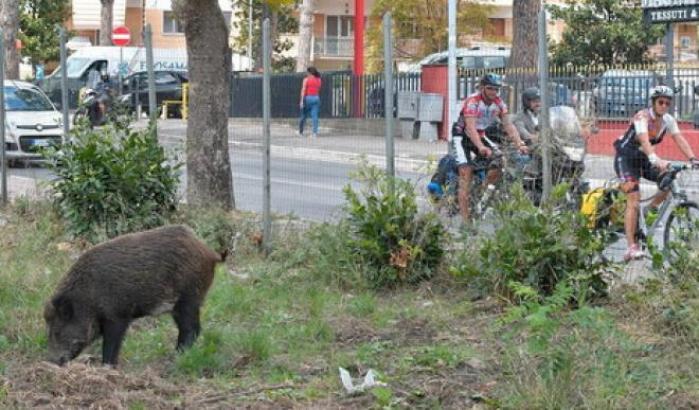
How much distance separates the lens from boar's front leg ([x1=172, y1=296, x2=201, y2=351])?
748 cm

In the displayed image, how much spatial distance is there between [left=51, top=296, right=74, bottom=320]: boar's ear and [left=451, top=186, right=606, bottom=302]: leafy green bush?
2.86 meters

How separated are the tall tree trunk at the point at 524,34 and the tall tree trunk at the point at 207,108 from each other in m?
14.2

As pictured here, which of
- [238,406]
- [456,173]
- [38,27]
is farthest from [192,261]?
[38,27]

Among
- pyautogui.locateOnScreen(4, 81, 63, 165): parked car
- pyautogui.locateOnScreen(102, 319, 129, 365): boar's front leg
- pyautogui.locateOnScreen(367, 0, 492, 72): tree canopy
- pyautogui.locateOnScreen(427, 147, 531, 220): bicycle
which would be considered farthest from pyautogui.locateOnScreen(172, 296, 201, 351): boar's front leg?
pyautogui.locateOnScreen(367, 0, 492, 72): tree canopy

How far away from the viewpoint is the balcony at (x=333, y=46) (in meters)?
64.6

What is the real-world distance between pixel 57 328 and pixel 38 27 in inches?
1686

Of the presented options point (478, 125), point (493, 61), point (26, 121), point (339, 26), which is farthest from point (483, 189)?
point (339, 26)

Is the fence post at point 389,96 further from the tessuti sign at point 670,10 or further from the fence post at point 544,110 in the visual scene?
the tessuti sign at point 670,10

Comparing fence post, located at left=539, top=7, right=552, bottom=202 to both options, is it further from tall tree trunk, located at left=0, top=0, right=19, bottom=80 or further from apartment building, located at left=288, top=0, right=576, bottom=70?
apartment building, located at left=288, top=0, right=576, bottom=70

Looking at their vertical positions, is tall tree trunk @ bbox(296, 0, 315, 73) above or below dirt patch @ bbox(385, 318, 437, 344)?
above

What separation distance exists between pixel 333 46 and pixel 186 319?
5831 cm

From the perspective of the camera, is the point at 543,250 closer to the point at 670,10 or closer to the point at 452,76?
the point at 452,76

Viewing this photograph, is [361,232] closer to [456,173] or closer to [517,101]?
[456,173]

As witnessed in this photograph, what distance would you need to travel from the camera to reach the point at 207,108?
12438mm
